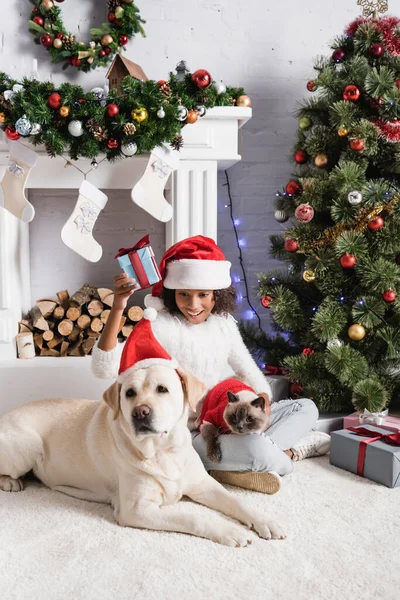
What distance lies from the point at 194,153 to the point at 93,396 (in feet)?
4.20

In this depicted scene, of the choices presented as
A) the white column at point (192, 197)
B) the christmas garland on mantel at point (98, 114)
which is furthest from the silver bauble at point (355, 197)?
the christmas garland on mantel at point (98, 114)

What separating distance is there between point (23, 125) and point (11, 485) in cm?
143

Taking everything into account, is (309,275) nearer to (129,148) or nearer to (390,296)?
(390,296)

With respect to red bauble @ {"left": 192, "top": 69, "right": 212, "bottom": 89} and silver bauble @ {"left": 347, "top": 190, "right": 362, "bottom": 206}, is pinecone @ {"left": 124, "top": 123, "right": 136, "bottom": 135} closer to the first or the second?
A: red bauble @ {"left": 192, "top": 69, "right": 212, "bottom": 89}

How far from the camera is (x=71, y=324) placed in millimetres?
2975

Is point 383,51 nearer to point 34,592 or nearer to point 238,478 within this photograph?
point 238,478

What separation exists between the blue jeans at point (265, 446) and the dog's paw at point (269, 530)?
1.12 feet

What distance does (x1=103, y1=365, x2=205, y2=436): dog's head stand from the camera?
5.81ft

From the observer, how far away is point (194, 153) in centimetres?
289

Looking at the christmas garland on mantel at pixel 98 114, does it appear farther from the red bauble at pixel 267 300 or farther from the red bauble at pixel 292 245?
the red bauble at pixel 267 300

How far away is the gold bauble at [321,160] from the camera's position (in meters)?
2.83

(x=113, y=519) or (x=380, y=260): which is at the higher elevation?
(x=380, y=260)

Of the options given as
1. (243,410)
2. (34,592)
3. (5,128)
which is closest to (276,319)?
(243,410)

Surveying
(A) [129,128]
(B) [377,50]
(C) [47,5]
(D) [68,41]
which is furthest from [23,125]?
(B) [377,50]
